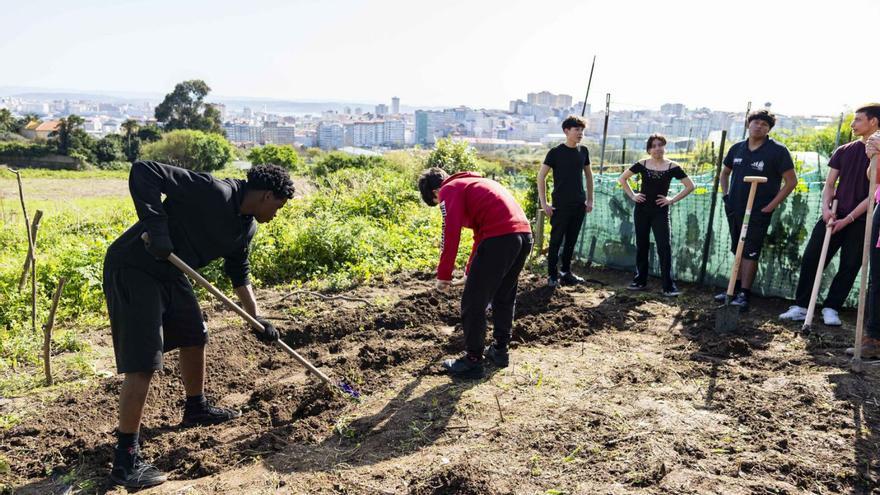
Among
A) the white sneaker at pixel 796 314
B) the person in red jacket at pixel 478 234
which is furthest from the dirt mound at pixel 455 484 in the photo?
the white sneaker at pixel 796 314

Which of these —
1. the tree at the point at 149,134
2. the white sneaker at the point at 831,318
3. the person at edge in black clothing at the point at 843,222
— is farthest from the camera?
the tree at the point at 149,134

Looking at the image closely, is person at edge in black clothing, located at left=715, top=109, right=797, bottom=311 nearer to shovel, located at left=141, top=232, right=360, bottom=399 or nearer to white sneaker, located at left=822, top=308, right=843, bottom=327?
white sneaker, located at left=822, top=308, right=843, bottom=327

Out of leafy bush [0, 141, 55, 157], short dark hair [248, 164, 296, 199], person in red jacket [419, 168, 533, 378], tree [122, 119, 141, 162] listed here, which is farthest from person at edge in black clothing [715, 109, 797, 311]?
tree [122, 119, 141, 162]

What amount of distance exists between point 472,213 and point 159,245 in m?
1.92

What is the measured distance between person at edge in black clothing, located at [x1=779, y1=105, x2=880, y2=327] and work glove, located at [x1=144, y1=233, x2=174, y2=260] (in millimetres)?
5022

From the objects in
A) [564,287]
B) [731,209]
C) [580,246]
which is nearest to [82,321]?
[564,287]

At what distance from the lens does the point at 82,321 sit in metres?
5.80

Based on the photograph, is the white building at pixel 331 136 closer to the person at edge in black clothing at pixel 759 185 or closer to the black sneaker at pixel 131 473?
the person at edge in black clothing at pixel 759 185

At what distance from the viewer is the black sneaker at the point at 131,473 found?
9.93 feet

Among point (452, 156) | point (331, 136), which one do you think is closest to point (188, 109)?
point (452, 156)

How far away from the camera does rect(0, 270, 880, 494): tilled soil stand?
2992 mm

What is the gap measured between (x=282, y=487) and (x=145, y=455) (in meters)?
0.97

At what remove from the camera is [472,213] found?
3.90 meters

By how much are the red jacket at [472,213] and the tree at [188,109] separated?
262 feet
